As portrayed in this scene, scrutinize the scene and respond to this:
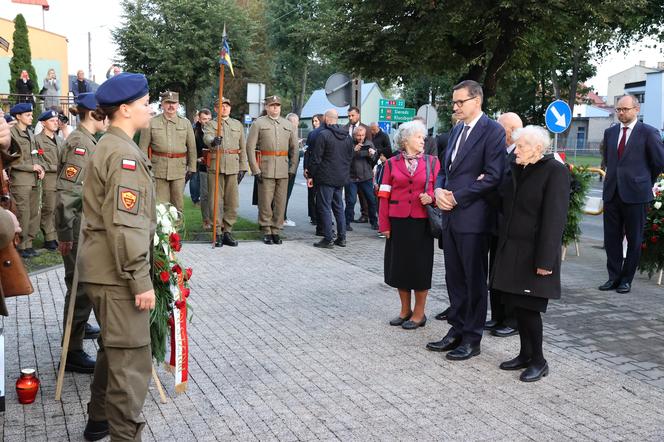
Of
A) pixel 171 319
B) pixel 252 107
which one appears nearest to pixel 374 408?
pixel 171 319

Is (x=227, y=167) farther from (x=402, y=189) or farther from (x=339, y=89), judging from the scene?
(x=402, y=189)

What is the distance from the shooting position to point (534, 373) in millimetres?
5344

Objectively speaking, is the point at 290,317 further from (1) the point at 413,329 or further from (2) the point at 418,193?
(2) the point at 418,193

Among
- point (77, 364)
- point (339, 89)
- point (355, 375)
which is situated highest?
point (339, 89)

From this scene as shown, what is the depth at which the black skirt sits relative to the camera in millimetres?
6555

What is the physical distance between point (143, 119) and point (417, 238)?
3.40m

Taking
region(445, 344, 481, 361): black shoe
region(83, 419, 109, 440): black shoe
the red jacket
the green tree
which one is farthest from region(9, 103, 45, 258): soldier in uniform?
the green tree

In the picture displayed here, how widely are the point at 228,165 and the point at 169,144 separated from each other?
119 cm

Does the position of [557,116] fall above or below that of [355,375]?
above

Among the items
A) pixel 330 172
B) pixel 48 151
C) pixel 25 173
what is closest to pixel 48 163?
pixel 48 151

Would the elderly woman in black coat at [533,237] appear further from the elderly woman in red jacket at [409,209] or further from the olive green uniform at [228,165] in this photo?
the olive green uniform at [228,165]

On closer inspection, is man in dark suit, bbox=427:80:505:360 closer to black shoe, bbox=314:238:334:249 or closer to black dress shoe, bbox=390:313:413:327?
black dress shoe, bbox=390:313:413:327

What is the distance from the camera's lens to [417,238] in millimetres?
6562

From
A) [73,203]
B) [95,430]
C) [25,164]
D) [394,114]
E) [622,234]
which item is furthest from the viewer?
[394,114]
